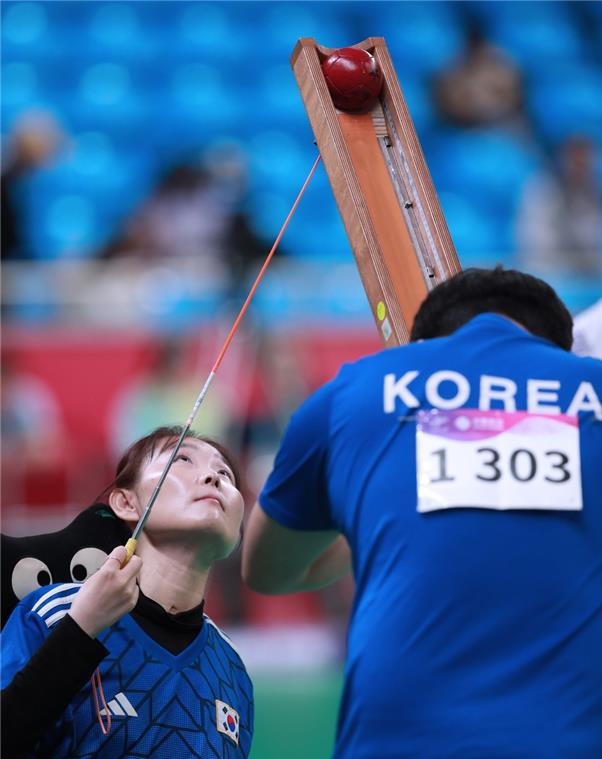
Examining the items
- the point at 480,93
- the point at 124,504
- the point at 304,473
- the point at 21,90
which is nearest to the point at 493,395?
the point at 304,473

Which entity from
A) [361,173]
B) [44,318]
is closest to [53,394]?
[44,318]

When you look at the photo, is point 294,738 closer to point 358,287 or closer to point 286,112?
point 358,287

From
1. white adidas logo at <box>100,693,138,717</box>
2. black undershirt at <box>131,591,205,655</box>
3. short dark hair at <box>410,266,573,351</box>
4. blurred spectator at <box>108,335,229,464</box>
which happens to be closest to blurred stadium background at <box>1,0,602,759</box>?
blurred spectator at <box>108,335,229,464</box>

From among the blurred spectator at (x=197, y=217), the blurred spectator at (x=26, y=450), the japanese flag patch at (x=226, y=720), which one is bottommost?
the japanese flag patch at (x=226, y=720)

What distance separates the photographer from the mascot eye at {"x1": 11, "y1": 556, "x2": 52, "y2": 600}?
8.46 ft

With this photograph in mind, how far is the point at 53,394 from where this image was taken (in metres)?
7.54

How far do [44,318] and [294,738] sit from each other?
298cm

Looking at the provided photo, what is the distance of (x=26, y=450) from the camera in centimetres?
721

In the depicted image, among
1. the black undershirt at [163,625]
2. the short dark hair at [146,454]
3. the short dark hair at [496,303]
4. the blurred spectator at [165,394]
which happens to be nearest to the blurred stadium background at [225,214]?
the blurred spectator at [165,394]

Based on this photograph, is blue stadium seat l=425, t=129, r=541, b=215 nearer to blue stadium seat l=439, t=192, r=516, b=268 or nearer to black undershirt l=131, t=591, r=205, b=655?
blue stadium seat l=439, t=192, r=516, b=268

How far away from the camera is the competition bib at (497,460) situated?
6.70 feet

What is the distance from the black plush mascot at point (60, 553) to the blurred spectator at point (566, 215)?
224 inches

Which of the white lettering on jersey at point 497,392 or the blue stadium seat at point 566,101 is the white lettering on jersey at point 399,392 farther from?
the blue stadium seat at point 566,101

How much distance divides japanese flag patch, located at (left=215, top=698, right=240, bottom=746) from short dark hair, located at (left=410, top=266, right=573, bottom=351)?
31.7 inches
